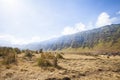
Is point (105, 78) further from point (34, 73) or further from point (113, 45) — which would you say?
point (113, 45)

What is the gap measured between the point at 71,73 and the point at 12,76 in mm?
5353

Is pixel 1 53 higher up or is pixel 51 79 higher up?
pixel 1 53

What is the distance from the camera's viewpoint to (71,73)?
684 inches

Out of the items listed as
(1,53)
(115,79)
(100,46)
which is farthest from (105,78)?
(100,46)

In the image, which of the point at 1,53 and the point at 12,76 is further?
the point at 1,53

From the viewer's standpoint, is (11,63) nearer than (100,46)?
Yes

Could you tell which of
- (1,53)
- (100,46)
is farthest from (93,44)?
(1,53)

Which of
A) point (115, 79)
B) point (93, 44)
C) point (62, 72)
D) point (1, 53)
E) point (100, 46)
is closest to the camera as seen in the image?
point (115, 79)

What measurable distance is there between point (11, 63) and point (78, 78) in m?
8.36

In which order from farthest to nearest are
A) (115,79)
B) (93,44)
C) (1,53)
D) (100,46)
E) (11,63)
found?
1. (93,44)
2. (100,46)
3. (1,53)
4. (11,63)
5. (115,79)

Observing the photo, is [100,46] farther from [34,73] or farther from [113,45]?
[34,73]

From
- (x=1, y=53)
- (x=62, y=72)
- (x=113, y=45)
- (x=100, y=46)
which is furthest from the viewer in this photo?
(x=100, y=46)

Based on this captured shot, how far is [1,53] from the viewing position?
2555 centimetres

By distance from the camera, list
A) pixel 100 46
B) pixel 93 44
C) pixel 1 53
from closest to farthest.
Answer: pixel 1 53
pixel 100 46
pixel 93 44
